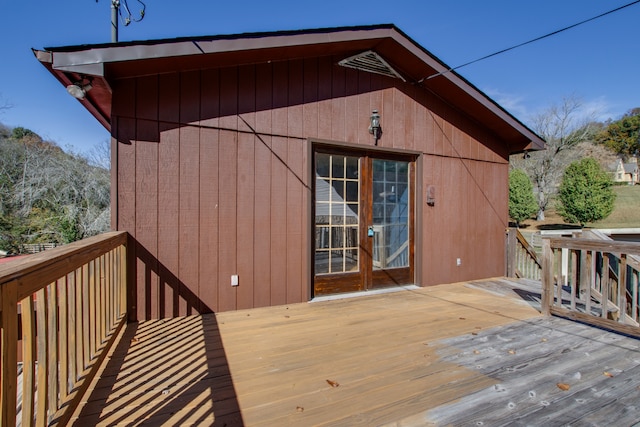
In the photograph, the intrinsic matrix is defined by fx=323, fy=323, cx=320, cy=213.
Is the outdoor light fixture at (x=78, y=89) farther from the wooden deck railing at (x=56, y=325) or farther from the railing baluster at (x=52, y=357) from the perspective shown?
the railing baluster at (x=52, y=357)

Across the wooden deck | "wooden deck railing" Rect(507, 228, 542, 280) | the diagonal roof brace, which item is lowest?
the wooden deck

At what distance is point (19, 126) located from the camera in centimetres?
1561

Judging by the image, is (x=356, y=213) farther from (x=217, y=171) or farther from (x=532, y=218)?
(x=532, y=218)

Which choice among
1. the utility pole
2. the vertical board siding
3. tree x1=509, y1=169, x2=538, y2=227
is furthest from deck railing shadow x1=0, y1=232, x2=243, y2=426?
tree x1=509, y1=169, x2=538, y2=227

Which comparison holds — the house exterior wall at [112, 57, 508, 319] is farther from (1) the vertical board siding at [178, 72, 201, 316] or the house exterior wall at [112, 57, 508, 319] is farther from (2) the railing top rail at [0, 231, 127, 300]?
(2) the railing top rail at [0, 231, 127, 300]

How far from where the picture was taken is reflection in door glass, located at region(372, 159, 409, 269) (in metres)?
4.57

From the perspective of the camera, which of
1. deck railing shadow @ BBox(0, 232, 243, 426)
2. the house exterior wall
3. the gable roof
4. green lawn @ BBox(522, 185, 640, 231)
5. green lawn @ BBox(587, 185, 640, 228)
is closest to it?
deck railing shadow @ BBox(0, 232, 243, 426)

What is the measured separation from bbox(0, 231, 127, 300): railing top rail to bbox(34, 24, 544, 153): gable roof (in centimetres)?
173

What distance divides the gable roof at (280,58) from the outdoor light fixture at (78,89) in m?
0.06

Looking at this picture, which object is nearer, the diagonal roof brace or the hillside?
the diagonal roof brace

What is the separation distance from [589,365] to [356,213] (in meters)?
2.74

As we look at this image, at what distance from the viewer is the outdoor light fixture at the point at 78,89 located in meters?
2.80

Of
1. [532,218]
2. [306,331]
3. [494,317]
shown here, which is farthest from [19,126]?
[532,218]

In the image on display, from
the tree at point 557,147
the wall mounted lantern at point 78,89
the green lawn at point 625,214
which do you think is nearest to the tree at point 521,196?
the green lawn at point 625,214
